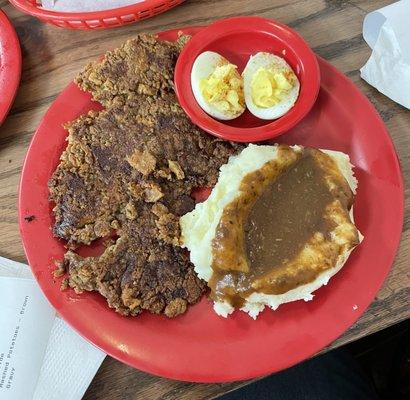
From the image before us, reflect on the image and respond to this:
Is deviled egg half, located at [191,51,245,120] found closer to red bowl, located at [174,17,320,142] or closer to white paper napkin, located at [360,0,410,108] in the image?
red bowl, located at [174,17,320,142]

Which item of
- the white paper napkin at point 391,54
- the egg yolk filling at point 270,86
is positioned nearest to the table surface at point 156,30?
the white paper napkin at point 391,54

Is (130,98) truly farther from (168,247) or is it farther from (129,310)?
(129,310)

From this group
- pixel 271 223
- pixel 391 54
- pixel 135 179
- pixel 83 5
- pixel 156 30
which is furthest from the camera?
pixel 156 30

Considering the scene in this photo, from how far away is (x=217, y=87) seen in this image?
5.47 feet

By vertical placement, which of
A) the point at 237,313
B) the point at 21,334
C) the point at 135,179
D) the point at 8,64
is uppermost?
the point at 8,64

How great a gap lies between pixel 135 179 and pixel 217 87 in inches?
15.9

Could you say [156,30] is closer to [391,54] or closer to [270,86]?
[270,86]

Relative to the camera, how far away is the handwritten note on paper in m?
1.51

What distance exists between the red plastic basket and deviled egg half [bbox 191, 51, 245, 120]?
31 cm

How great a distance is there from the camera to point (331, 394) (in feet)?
6.40

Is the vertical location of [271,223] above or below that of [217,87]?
below

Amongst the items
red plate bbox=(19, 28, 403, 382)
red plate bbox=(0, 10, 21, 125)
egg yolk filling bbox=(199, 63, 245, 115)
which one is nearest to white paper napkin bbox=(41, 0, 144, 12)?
red plate bbox=(0, 10, 21, 125)

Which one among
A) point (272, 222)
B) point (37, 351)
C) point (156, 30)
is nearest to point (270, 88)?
point (272, 222)

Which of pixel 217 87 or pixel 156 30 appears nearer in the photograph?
pixel 217 87
